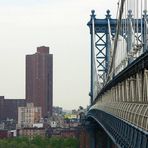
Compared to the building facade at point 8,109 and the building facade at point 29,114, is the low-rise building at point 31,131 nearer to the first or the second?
the building facade at point 29,114

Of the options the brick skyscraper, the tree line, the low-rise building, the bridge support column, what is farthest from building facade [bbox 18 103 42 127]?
the bridge support column

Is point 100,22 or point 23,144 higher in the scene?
point 100,22

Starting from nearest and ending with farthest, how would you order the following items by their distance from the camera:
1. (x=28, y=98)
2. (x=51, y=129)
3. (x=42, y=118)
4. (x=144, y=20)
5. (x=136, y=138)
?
(x=136, y=138)
(x=144, y=20)
(x=51, y=129)
(x=42, y=118)
(x=28, y=98)

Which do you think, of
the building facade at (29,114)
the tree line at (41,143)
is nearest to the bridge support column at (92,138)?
the tree line at (41,143)

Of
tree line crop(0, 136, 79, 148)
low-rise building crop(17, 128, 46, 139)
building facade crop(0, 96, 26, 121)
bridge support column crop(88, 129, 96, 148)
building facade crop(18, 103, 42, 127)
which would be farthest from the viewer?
building facade crop(0, 96, 26, 121)

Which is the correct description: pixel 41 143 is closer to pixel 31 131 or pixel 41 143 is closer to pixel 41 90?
pixel 31 131

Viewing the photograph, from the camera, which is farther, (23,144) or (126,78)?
(23,144)

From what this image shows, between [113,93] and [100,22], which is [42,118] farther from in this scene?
[113,93]

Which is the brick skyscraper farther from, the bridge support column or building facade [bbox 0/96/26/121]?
the bridge support column

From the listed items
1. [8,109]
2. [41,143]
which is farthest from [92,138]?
[8,109]

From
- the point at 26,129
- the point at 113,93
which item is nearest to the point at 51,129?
the point at 26,129

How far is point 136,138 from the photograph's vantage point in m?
16.0

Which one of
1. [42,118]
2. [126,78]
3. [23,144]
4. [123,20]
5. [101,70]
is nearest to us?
[126,78]

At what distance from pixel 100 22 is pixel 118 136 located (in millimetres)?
35191
